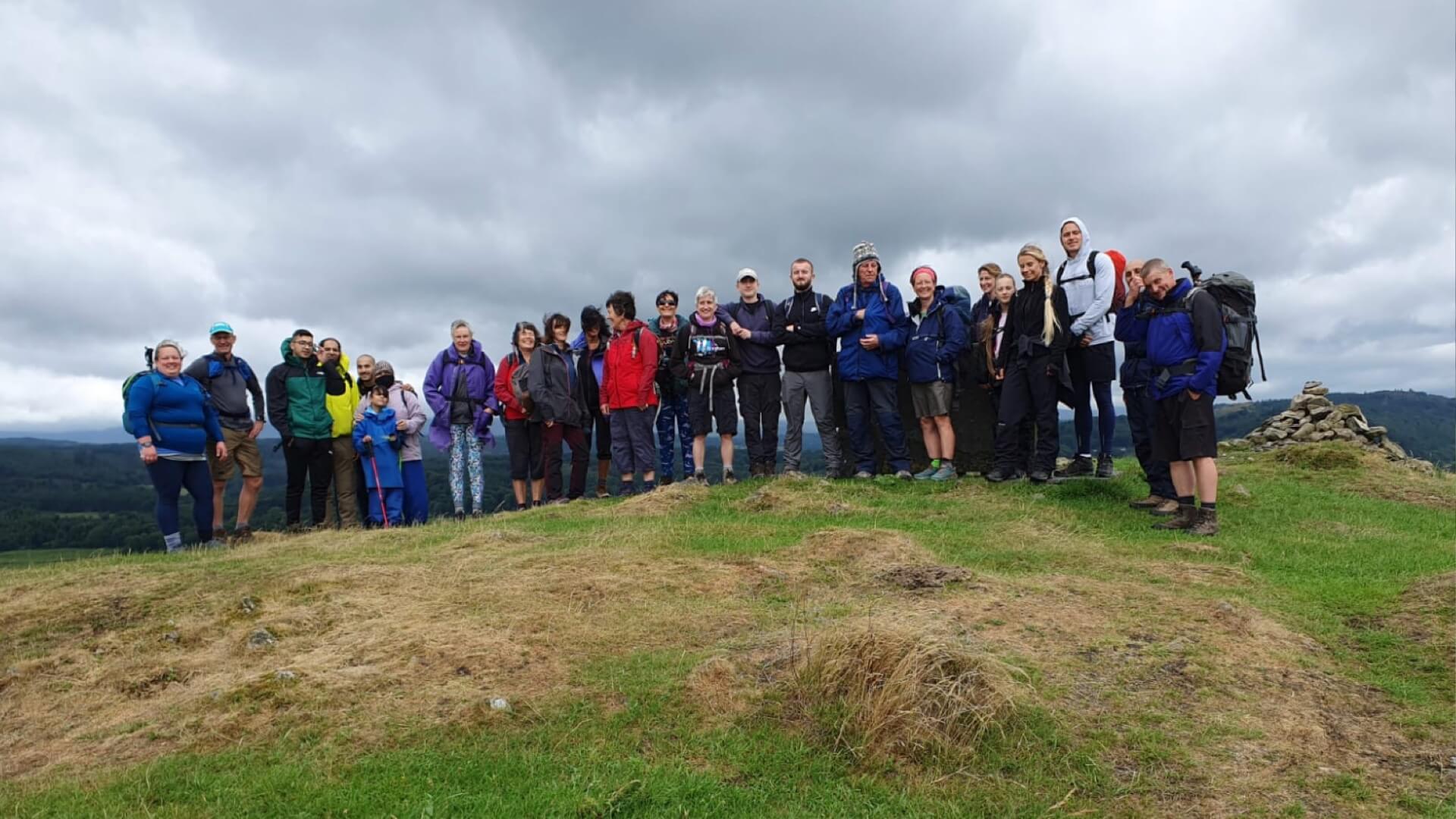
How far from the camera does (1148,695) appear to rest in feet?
15.5

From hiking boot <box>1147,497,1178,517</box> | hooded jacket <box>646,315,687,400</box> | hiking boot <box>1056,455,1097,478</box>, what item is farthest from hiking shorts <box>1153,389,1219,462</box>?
hooded jacket <box>646,315,687,400</box>

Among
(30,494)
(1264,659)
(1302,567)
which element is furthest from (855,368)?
(30,494)

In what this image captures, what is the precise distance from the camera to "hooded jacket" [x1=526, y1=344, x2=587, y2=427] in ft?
39.9

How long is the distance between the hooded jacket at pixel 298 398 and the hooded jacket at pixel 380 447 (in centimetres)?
53

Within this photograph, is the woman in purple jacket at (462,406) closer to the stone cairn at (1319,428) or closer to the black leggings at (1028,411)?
the black leggings at (1028,411)

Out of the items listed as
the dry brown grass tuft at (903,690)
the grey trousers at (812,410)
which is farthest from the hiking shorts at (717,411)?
the dry brown grass tuft at (903,690)

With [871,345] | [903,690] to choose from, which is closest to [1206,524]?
[871,345]

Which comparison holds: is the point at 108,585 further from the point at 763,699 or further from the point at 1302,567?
the point at 1302,567

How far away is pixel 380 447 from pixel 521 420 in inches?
92.6

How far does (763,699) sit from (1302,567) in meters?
6.12

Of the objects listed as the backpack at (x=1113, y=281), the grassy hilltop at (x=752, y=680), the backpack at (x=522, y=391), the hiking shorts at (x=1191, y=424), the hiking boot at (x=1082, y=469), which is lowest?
the grassy hilltop at (x=752, y=680)

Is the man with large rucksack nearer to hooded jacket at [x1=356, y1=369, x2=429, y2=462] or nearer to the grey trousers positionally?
hooded jacket at [x1=356, y1=369, x2=429, y2=462]

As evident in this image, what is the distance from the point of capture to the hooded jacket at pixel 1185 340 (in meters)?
8.39

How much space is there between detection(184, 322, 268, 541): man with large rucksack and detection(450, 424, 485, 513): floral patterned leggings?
8.93ft
